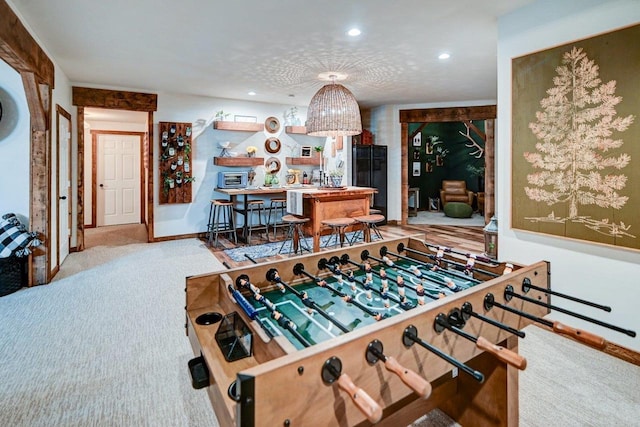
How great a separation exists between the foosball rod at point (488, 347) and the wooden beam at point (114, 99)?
601 centimetres

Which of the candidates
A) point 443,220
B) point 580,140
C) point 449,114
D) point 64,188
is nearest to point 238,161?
point 64,188

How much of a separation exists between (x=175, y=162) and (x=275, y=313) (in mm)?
5376

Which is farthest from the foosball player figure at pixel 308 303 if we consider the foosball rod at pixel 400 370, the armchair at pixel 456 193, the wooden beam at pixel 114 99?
the armchair at pixel 456 193

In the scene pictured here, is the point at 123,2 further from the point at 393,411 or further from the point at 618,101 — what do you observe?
the point at 618,101

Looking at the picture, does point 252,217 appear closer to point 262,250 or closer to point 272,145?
point 272,145

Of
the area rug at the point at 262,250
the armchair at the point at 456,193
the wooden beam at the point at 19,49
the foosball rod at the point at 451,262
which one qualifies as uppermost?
the wooden beam at the point at 19,49

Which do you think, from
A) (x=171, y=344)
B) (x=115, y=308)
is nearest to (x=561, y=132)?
(x=171, y=344)

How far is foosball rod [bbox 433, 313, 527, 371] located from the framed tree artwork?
6.10ft

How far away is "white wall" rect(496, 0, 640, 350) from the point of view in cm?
225

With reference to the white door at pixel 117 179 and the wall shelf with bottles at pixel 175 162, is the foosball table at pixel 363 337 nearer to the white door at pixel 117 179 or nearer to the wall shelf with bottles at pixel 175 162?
the wall shelf with bottles at pixel 175 162

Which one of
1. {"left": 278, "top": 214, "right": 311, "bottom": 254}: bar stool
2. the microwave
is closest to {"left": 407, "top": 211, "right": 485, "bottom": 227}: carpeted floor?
{"left": 278, "top": 214, "right": 311, "bottom": 254}: bar stool

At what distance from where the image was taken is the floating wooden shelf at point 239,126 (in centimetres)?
620

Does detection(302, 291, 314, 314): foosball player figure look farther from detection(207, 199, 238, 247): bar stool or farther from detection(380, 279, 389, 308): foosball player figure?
detection(207, 199, 238, 247): bar stool

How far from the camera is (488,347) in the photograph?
1.05m
